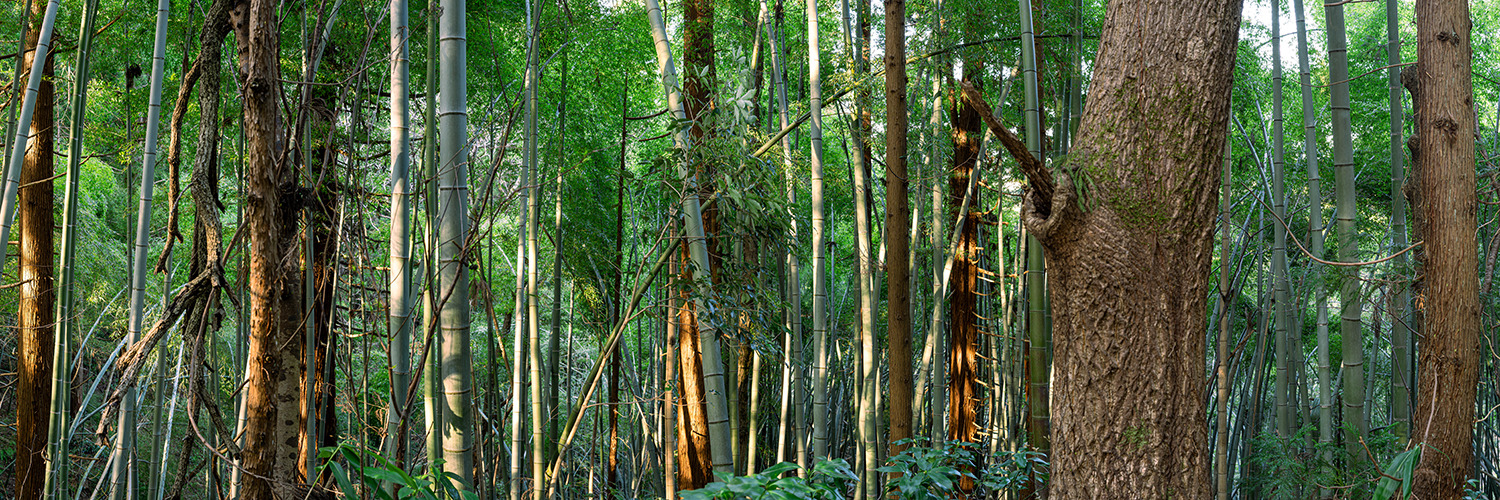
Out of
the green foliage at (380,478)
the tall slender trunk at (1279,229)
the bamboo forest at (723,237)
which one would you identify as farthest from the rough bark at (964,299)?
the green foliage at (380,478)

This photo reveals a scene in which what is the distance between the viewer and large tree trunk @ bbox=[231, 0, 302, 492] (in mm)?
1322

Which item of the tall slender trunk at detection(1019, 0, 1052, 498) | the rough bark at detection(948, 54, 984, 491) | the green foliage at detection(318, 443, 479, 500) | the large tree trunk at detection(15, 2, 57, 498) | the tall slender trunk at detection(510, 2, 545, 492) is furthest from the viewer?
the rough bark at detection(948, 54, 984, 491)

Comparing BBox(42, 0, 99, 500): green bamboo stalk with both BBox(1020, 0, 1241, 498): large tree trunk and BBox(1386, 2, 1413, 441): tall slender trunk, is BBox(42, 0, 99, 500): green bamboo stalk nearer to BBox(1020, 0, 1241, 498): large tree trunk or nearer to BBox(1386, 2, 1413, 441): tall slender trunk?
BBox(1020, 0, 1241, 498): large tree trunk

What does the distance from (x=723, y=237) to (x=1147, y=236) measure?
1.34 m

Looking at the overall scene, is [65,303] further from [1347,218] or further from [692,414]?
[1347,218]

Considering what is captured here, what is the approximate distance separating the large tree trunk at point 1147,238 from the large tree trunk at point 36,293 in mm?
3709

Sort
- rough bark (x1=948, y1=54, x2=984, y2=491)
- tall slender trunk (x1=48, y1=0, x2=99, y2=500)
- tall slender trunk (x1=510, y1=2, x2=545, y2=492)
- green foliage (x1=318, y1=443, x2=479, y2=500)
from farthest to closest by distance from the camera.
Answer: rough bark (x1=948, y1=54, x2=984, y2=491) → tall slender trunk (x1=510, y1=2, x2=545, y2=492) → tall slender trunk (x1=48, y1=0, x2=99, y2=500) → green foliage (x1=318, y1=443, x2=479, y2=500)

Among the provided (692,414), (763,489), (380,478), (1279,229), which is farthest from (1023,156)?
(692,414)

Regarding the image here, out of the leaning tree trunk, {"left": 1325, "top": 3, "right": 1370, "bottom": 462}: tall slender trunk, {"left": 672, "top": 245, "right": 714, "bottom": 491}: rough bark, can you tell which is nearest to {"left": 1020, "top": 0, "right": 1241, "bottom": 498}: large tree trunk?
the leaning tree trunk

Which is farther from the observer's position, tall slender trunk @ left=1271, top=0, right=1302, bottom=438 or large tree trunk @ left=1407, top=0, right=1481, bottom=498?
tall slender trunk @ left=1271, top=0, right=1302, bottom=438

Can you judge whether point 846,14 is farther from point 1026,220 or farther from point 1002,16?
point 1026,220

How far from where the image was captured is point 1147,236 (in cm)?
166

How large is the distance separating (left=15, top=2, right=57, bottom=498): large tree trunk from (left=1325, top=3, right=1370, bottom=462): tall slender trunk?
4630 millimetres

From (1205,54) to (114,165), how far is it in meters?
6.38
